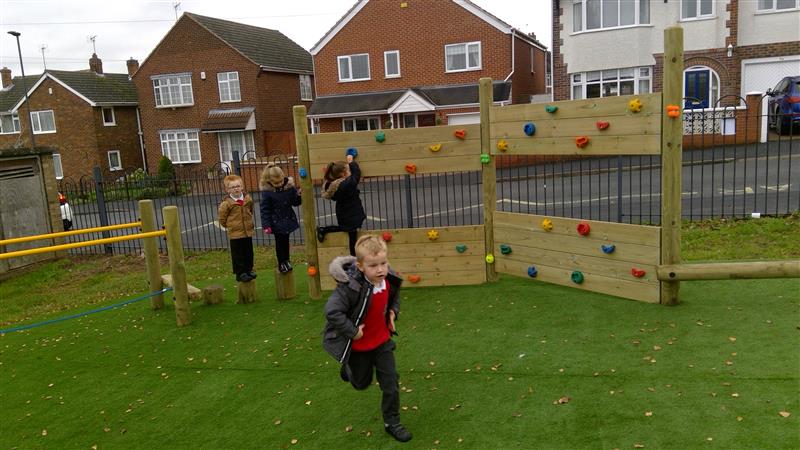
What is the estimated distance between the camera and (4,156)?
13086 millimetres

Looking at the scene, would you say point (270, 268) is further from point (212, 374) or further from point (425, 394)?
point (425, 394)

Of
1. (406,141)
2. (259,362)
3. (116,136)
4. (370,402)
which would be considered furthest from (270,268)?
(116,136)

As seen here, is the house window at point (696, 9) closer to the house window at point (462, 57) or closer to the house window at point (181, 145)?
the house window at point (462, 57)

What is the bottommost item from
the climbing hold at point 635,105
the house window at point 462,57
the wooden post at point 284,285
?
the wooden post at point 284,285

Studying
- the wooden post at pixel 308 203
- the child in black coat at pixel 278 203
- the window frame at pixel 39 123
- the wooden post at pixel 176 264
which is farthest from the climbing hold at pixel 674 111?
the window frame at pixel 39 123

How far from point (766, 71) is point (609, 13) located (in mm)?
6868

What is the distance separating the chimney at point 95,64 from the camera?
4497 cm

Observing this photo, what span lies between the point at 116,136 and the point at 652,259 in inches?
1617

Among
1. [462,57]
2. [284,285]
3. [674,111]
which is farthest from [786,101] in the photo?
[284,285]

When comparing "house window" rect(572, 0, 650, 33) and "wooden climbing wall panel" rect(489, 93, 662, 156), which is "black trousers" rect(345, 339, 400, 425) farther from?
"house window" rect(572, 0, 650, 33)

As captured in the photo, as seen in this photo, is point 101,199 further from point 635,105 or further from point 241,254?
point 635,105

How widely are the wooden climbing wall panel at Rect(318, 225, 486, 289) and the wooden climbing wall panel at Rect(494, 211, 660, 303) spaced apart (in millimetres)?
335

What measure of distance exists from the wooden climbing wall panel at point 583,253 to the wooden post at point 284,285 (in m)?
2.94

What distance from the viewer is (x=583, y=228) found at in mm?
7652
